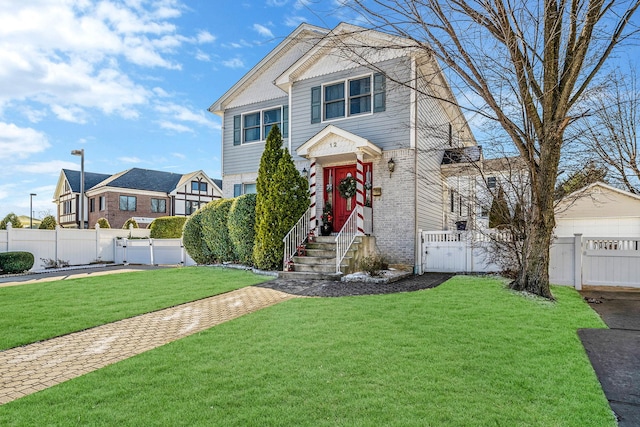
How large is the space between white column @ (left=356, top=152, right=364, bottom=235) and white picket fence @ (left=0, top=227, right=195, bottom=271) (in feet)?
32.8

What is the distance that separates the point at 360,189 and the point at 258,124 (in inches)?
232

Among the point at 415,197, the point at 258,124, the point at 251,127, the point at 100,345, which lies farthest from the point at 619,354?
the point at 251,127

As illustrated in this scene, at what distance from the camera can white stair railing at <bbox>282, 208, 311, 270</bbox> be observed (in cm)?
1062

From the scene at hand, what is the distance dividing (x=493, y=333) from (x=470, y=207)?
5404mm

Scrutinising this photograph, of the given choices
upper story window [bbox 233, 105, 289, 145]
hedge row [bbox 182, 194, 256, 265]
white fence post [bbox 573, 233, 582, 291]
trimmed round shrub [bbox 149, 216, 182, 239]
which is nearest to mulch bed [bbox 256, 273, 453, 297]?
hedge row [bbox 182, 194, 256, 265]

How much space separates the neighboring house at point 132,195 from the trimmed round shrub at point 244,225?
2674 centimetres

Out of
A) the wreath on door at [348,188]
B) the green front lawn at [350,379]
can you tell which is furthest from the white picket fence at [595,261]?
the wreath on door at [348,188]

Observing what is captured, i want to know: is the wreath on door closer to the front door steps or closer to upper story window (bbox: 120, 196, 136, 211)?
the front door steps

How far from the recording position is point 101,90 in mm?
14047

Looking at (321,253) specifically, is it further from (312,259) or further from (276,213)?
(276,213)

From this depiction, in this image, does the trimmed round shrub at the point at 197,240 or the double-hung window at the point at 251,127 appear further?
the double-hung window at the point at 251,127

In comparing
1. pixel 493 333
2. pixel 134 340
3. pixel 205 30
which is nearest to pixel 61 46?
pixel 205 30

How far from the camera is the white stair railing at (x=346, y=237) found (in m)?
9.94

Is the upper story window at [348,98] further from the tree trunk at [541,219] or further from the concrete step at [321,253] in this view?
the tree trunk at [541,219]
